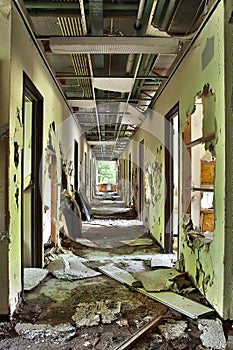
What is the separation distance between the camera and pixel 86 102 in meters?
6.33

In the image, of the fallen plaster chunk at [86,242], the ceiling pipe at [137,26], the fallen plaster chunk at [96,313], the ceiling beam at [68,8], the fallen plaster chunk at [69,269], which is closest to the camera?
the fallen plaster chunk at [96,313]

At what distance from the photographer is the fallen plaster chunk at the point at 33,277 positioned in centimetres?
332

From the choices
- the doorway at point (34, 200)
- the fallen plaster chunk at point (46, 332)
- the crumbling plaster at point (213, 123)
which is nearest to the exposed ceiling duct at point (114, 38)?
the crumbling plaster at point (213, 123)

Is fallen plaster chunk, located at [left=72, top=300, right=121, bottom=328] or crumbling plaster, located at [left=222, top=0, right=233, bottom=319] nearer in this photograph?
crumbling plaster, located at [left=222, top=0, right=233, bottom=319]

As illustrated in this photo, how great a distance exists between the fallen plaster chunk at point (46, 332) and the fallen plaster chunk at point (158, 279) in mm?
1046

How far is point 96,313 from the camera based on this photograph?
2.68 metres

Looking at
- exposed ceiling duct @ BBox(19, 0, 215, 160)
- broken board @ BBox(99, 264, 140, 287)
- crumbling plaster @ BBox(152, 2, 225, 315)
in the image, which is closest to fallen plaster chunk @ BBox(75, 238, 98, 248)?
broken board @ BBox(99, 264, 140, 287)

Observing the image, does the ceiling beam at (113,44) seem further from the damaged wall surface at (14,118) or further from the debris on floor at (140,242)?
the debris on floor at (140,242)

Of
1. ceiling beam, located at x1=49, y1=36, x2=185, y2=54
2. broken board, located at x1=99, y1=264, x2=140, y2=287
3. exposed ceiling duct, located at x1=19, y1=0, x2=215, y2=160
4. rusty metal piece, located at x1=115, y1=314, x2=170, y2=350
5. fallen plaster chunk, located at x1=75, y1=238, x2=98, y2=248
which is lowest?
fallen plaster chunk, located at x1=75, y1=238, x2=98, y2=248

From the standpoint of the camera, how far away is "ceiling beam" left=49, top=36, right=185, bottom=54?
3389mm

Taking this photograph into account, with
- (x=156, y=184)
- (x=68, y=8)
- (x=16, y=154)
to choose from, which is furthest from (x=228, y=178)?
(x=156, y=184)

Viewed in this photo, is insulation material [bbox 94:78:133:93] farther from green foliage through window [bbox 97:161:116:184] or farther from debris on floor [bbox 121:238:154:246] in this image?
green foliage through window [bbox 97:161:116:184]

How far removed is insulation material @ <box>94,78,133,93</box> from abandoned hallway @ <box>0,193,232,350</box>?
261 cm

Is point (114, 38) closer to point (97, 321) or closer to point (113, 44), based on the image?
point (113, 44)
